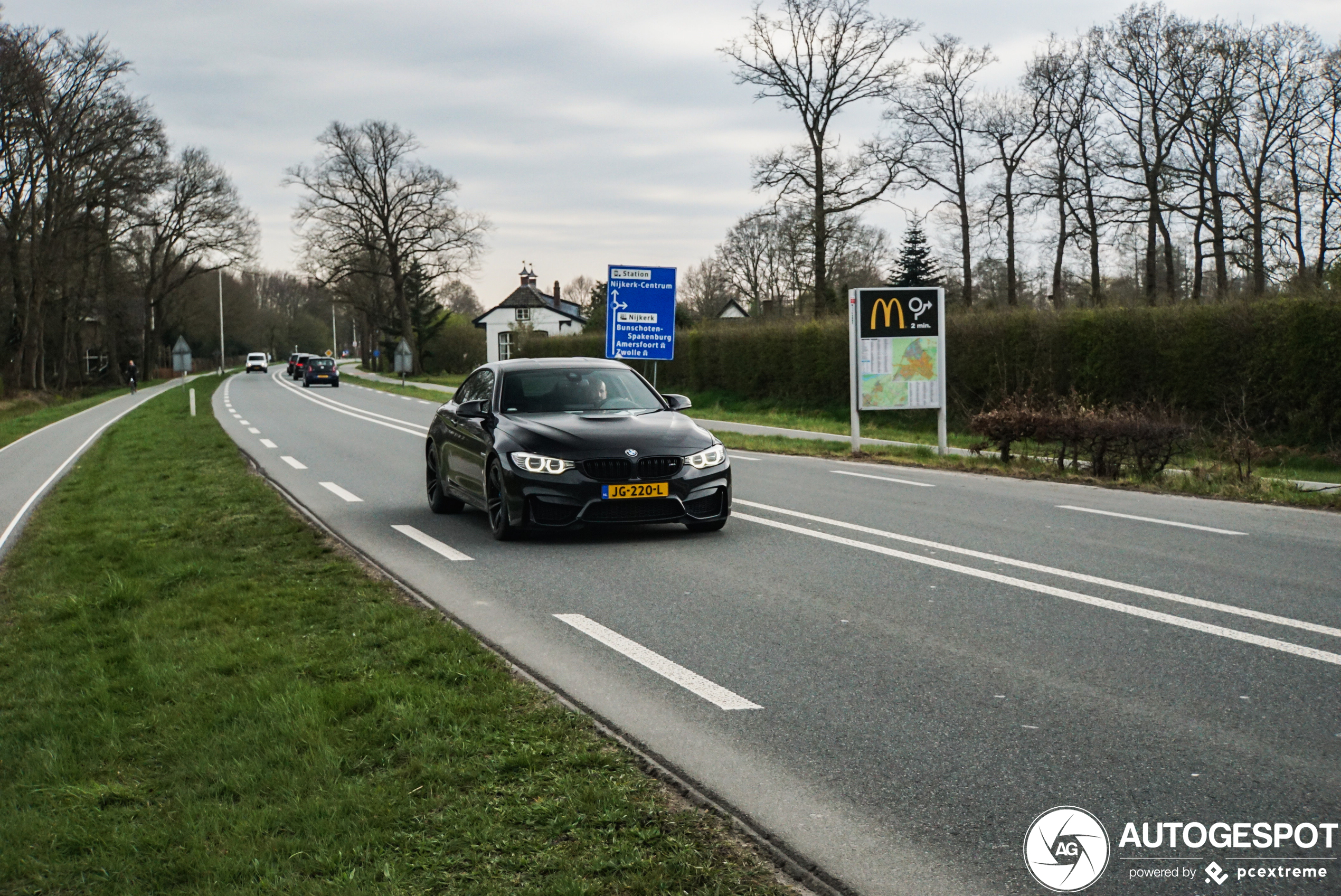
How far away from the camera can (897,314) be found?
1800 cm

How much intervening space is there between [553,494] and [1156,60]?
37.6 m

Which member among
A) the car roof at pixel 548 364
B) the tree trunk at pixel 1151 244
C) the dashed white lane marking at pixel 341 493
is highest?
the tree trunk at pixel 1151 244

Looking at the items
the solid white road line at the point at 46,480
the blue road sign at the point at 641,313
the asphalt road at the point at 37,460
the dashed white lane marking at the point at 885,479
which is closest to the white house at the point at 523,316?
the asphalt road at the point at 37,460

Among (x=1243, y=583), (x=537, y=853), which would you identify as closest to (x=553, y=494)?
(x=1243, y=583)

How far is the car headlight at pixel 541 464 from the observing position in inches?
367

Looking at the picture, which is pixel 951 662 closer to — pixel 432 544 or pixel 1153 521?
pixel 432 544

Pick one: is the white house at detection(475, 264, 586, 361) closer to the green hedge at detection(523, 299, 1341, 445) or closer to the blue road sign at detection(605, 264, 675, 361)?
the green hedge at detection(523, 299, 1341, 445)

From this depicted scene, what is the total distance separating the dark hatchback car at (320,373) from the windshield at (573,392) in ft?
168

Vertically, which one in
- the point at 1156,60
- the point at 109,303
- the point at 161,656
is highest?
the point at 1156,60

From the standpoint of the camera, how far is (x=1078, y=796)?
384 cm

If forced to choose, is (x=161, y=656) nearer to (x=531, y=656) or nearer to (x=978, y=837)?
(x=531, y=656)

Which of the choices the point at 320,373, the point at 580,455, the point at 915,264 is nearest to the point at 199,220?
the point at 320,373

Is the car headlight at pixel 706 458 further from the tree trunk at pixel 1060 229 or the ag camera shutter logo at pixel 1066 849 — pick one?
the tree trunk at pixel 1060 229

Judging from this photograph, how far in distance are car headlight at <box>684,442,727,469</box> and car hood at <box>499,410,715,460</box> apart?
0.05 meters
